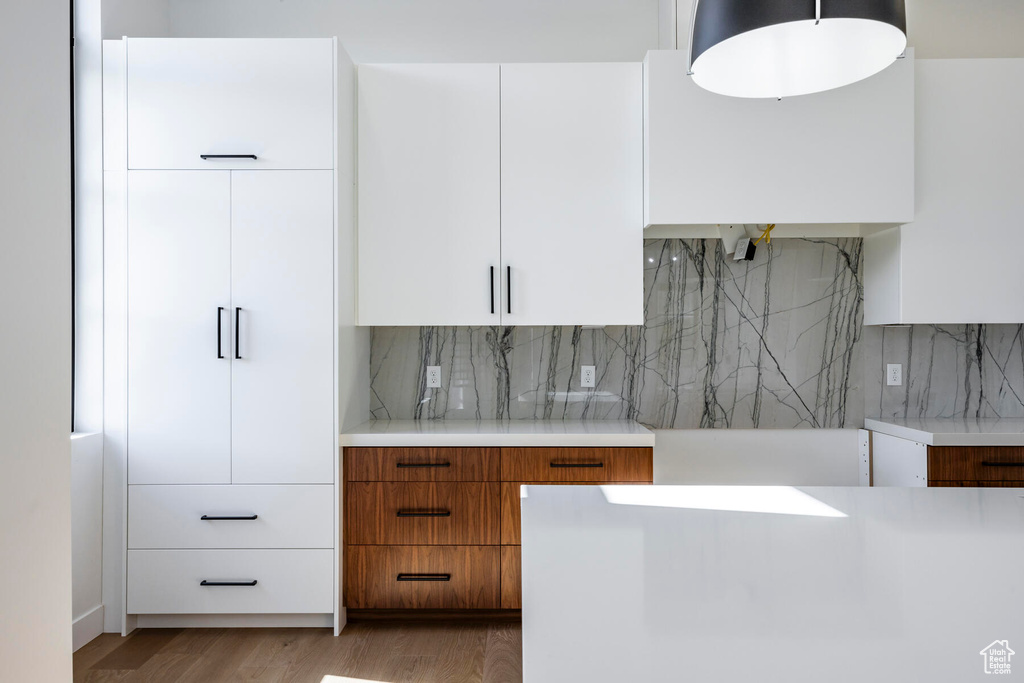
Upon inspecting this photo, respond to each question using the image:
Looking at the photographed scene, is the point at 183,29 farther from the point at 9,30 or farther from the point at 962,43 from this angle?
the point at 962,43

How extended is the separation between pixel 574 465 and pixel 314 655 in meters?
1.12

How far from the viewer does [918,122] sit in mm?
2648

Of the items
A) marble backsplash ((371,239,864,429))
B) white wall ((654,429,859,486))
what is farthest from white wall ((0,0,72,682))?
white wall ((654,429,859,486))

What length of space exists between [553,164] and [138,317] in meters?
1.66

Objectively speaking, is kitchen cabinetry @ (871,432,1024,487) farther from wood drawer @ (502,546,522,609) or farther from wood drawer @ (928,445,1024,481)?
wood drawer @ (502,546,522,609)

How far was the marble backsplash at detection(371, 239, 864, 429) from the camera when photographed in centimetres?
305

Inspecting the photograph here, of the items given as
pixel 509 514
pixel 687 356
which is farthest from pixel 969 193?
pixel 509 514

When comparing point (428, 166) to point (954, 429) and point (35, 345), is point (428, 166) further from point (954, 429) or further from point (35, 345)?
point (954, 429)

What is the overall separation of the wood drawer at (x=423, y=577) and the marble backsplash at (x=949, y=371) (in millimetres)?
1886

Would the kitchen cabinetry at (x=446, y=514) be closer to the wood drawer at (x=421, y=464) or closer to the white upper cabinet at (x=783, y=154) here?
the wood drawer at (x=421, y=464)

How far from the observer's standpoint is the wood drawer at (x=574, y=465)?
8.34 ft

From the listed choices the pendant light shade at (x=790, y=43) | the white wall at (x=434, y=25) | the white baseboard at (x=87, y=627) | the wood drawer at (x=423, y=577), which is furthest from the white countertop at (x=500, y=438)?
the white wall at (x=434, y=25)

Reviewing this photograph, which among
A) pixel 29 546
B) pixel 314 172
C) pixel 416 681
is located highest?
pixel 314 172

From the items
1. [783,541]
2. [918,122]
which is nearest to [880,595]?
[783,541]
